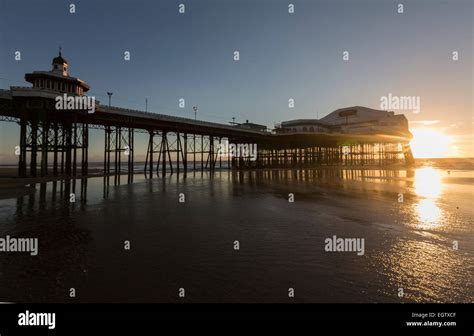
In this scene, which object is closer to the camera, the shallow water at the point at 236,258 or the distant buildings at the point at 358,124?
the shallow water at the point at 236,258

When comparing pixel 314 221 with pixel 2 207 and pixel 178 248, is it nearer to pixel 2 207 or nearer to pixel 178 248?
pixel 178 248

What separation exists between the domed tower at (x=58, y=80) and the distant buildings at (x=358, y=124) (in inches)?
2715

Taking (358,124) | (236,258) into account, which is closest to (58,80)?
(236,258)

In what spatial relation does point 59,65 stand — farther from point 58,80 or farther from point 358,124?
point 358,124

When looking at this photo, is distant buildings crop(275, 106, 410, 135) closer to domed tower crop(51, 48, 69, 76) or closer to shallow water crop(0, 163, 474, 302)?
domed tower crop(51, 48, 69, 76)

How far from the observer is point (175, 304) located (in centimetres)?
489

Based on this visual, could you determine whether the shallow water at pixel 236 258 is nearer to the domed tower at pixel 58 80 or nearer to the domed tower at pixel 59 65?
the domed tower at pixel 58 80

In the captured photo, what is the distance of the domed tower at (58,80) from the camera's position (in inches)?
1357

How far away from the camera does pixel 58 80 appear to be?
1410 inches

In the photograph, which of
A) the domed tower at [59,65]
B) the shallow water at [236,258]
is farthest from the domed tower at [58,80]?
the shallow water at [236,258]

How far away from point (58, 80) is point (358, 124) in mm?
109779

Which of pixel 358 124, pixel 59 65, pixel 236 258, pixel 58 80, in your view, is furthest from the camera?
pixel 358 124

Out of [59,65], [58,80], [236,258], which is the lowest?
[236,258]

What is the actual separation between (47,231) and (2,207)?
8633 mm
